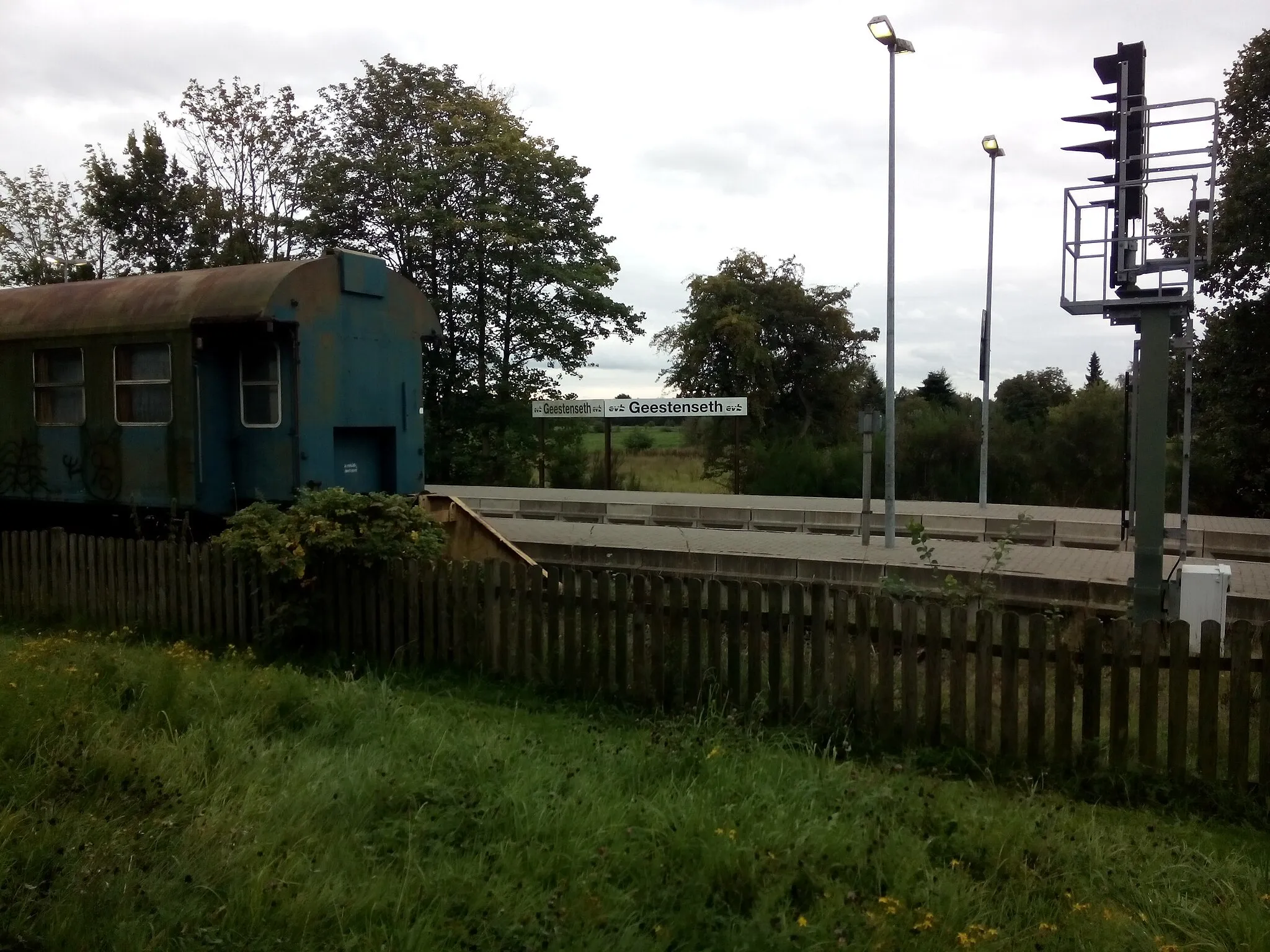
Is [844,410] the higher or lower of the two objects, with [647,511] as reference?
higher

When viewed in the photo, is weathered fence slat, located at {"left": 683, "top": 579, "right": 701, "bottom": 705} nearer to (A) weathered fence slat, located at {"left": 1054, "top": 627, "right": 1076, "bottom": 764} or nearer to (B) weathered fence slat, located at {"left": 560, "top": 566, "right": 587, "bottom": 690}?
(B) weathered fence slat, located at {"left": 560, "top": 566, "right": 587, "bottom": 690}

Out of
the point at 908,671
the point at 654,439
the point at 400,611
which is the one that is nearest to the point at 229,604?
the point at 400,611

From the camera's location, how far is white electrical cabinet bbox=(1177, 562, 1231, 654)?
8781 millimetres

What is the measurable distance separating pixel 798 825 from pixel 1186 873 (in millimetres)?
1649

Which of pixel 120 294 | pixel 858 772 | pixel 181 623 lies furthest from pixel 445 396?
pixel 858 772

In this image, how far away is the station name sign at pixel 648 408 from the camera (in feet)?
77.2

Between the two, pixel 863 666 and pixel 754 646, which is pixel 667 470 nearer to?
pixel 754 646

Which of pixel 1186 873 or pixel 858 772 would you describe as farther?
pixel 858 772

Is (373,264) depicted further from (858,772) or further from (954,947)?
(954,947)

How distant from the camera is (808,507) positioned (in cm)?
2219

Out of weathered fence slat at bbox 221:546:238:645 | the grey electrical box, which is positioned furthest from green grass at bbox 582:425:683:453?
weathered fence slat at bbox 221:546:238:645

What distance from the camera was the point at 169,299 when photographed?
1120 centimetres

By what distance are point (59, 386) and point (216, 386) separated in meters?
2.78

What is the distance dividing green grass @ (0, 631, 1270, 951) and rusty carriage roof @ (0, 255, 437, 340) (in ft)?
18.4
